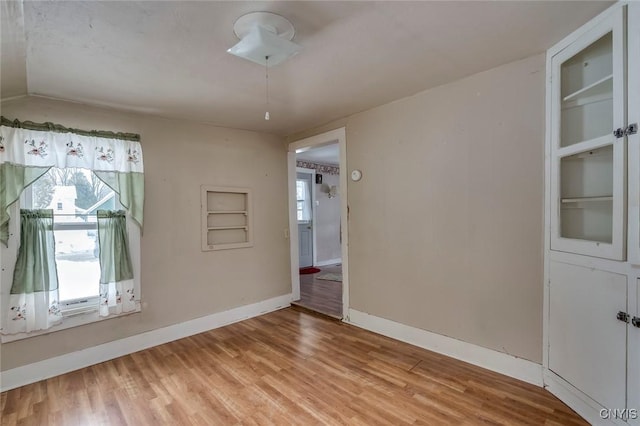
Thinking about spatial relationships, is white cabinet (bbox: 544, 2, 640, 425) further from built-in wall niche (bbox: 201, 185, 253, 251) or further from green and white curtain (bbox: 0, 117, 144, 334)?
green and white curtain (bbox: 0, 117, 144, 334)

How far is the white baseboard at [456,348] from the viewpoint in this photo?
6.81 feet

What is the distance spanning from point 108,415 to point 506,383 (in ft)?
8.97

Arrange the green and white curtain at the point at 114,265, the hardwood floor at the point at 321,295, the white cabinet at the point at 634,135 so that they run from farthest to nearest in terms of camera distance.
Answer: the hardwood floor at the point at 321,295, the green and white curtain at the point at 114,265, the white cabinet at the point at 634,135

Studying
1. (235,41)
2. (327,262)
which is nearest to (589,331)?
(235,41)

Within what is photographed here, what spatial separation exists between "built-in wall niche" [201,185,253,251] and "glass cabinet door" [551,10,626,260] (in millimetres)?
3076

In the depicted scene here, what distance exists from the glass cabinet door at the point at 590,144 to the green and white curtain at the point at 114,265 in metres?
3.51

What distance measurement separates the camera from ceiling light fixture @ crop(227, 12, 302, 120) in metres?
1.50

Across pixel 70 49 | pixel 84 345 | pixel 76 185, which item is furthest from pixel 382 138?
pixel 84 345

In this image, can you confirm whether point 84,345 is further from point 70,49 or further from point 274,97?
point 274,97

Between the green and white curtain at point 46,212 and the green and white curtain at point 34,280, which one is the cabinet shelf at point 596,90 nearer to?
the green and white curtain at point 46,212

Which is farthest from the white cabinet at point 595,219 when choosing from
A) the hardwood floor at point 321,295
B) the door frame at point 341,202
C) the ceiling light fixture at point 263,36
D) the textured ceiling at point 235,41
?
the hardwood floor at point 321,295

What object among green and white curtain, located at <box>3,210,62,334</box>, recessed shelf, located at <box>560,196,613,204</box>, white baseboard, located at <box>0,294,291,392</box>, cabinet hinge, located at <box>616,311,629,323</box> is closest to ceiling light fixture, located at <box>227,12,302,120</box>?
recessed shelf, located at <box>560,196,613,204</box>

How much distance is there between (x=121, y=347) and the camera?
8.91ft

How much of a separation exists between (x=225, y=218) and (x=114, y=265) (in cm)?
123
